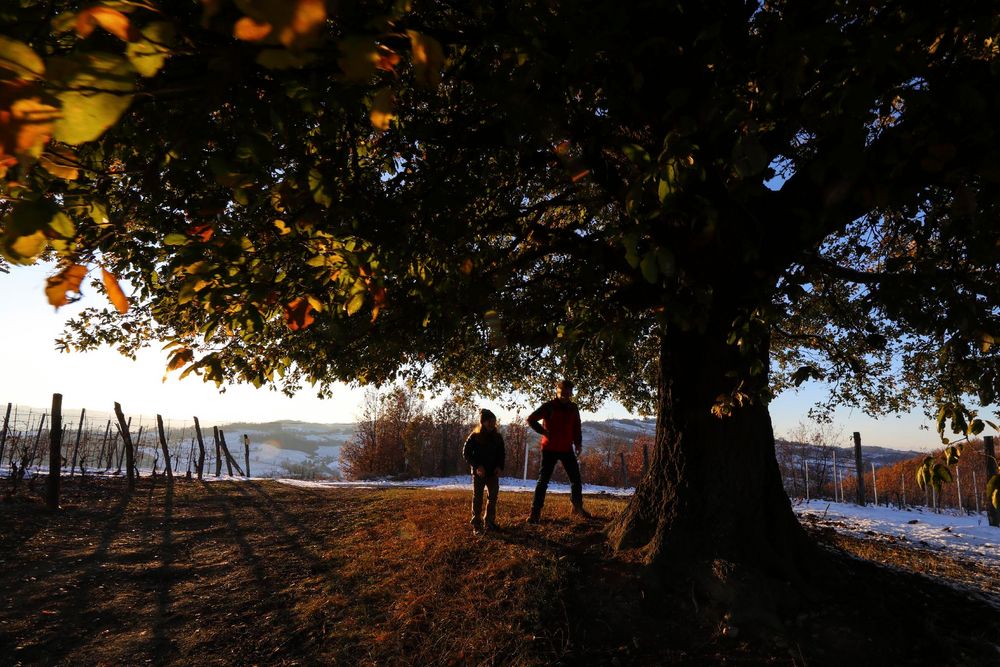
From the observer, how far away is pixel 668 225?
517cm

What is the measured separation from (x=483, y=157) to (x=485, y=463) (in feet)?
14.3

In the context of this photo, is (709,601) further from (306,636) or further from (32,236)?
(32,236)

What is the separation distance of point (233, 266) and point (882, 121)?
536 centimetres

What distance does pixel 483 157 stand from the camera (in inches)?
191

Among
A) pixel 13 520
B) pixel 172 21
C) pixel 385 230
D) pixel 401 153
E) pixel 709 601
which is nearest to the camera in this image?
pixel 172 21

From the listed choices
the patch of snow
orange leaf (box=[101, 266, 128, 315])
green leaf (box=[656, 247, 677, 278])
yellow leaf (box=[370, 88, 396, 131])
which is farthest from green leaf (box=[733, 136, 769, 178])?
the patch of snow

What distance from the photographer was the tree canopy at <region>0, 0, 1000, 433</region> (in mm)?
1493

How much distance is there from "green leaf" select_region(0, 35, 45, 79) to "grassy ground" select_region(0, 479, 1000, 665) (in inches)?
169

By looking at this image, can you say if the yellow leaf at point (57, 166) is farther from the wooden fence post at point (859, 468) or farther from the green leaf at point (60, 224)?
the wooden fence post at point (859, 468)

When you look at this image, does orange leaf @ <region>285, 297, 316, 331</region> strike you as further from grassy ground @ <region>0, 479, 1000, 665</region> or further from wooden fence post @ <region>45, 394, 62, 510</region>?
wooden fence post @ <region>45, 394, 62, 510</region>

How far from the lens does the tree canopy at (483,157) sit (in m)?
1.49

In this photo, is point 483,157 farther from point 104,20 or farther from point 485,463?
point 485,463

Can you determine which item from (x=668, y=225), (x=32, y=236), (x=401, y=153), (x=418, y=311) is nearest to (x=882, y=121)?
(x=668, y=225)

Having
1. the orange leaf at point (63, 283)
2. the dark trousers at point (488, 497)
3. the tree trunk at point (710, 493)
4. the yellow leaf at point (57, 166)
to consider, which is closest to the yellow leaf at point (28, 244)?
the orange leaf at point (63, 283)
